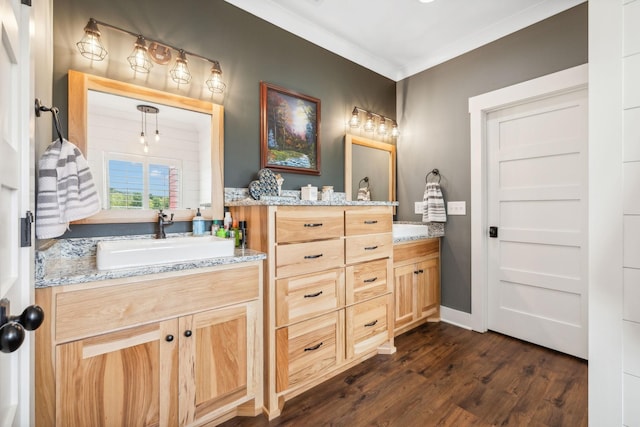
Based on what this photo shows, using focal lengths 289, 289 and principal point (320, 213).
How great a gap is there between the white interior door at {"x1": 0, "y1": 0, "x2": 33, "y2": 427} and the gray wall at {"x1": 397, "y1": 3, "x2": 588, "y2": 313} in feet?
9.78


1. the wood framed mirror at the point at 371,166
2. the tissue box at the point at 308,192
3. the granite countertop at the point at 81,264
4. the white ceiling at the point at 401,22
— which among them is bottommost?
the granite countertop at the point at 81,264

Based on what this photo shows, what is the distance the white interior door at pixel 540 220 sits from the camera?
7.30ft

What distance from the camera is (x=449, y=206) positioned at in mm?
2896

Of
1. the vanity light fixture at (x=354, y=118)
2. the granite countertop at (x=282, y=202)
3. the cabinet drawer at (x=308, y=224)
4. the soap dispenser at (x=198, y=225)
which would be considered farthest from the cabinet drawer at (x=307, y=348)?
the vanity light fixture at (x=354, y=118)

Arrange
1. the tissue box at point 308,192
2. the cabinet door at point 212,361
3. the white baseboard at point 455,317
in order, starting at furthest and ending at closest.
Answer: the white baseboard at point 455,317
the tissue box at point 308,192
the cabinet door at point 212,361

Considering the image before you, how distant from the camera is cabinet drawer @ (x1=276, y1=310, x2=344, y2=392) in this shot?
1657mm

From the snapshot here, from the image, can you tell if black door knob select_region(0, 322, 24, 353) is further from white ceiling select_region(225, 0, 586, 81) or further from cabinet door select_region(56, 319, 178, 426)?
white ceiling select_region(225, 0, 586, 81)

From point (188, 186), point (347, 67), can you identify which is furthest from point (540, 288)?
point (188, 186)

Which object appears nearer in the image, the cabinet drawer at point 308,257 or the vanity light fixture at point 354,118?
the cabinet drawer at point 308,257

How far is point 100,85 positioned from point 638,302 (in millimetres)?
2587

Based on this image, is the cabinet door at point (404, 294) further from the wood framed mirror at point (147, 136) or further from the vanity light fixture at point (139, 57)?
the vanity light fixture at point (139, 57)

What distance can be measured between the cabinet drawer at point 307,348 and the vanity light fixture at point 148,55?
1.70 m

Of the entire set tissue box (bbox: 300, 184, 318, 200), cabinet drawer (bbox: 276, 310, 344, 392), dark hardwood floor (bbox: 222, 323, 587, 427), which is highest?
tissue box (bbox: 300, 184, 318, 200)

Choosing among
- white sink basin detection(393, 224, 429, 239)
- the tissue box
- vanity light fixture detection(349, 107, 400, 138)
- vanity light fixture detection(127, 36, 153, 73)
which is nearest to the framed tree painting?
the tissue box
